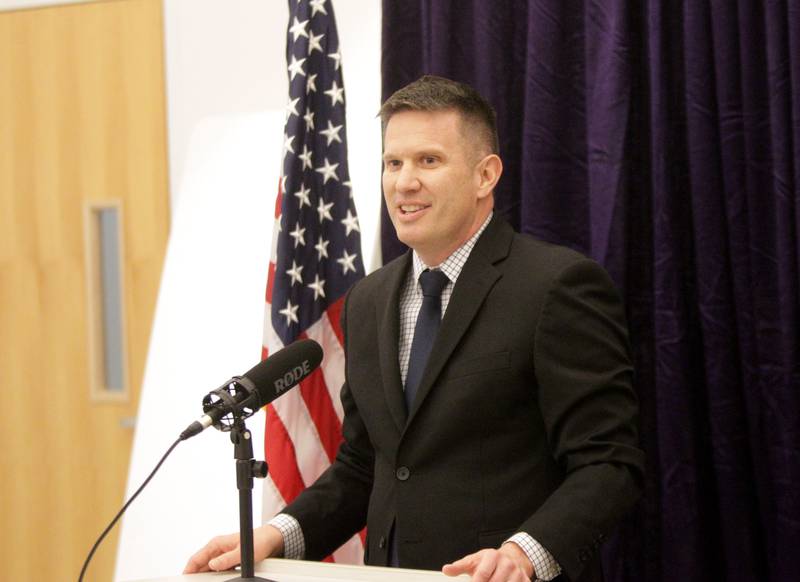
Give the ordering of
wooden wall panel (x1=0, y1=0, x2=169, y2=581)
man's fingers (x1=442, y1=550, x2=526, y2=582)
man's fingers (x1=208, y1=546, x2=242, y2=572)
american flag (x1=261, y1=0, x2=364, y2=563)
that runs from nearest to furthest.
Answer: man's fingers (x1=442, y1=550, x2=526, y2=582) < man's fingers (x1=208, y1=546, x2=242, y2=572) < american flag (x1=261, y1=0, x2=364, y2=563) < wooden wall panel (x1=0, y1=0, x2=169, y2=581)

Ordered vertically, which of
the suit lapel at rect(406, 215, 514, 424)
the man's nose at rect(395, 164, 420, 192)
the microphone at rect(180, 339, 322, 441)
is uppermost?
the man's nose at rect(395, 164, 420, 192)

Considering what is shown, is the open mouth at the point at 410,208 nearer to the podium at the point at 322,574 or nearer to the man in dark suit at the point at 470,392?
the man in dark suit at the point at 470,392

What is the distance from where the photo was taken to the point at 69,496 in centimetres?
424

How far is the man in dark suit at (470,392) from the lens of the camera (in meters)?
1.83

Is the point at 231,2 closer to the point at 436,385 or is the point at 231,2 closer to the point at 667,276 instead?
the point at 667,276

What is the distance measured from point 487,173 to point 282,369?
685 millimetres

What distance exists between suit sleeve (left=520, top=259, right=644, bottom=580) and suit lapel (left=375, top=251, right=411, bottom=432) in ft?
0.92

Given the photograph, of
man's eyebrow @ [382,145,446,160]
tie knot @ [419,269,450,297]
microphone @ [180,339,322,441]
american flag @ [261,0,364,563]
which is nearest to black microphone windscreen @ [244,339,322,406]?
microphone @ [180,339,322,441]

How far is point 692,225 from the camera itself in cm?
279

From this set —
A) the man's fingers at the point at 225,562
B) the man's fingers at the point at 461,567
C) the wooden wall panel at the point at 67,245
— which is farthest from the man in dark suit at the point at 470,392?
the wooden wall panel at the point at 67,245

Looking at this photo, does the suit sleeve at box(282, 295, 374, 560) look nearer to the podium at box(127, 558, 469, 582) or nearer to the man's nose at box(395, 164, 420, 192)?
the podium at box(127, 558, 469, 582)

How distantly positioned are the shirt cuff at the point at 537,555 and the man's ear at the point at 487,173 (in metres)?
0.72

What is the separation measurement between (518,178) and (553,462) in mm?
1289

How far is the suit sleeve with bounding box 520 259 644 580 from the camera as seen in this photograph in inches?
68.6
